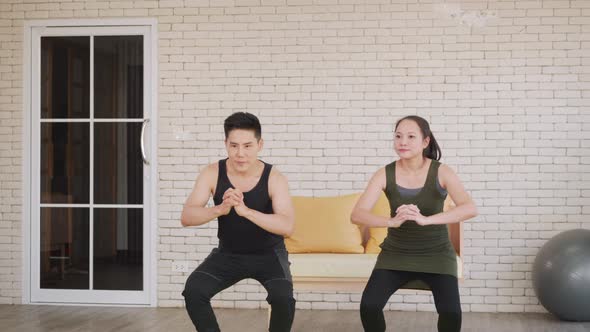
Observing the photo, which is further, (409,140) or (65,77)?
(65,77)

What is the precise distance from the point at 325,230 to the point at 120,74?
A: 225 centimetres

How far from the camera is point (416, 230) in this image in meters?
4.26

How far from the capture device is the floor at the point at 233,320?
589cm

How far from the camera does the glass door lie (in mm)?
7004

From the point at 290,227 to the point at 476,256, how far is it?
2.95m

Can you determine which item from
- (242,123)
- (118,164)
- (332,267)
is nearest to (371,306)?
(242,123)

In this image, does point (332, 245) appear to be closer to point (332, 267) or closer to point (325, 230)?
point (325, 230)

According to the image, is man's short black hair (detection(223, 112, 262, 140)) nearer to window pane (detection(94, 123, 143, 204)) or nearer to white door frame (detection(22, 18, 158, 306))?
white door frame (detection(22, 18, 158, 306))

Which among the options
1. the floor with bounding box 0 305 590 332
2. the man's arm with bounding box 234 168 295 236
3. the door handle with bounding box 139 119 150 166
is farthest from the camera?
the door handle with bounding box 139 119 150 166

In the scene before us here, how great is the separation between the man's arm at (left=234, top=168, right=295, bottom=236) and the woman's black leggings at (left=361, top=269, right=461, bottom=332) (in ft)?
1.76

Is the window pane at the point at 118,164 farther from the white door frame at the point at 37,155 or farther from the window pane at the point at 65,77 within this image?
the window pane at the point at 65,77

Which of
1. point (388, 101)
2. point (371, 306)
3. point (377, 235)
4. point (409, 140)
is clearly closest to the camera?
point (371, 306)

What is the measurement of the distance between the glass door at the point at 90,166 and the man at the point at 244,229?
288 cm

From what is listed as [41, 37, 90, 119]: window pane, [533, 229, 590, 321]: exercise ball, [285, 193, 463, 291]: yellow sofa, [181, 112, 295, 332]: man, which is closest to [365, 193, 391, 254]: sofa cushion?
[285, 193, 463, 291]: yellow sofa
